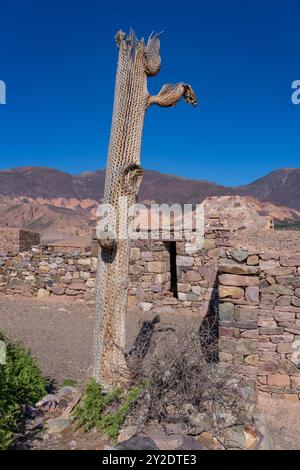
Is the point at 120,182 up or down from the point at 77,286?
up

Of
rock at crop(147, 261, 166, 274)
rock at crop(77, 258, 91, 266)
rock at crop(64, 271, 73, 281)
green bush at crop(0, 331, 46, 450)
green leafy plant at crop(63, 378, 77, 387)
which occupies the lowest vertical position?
green leafy plant at crop(63, 378, 77, 387)

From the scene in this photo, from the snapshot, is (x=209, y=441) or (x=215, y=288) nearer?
(x=209, y=441)

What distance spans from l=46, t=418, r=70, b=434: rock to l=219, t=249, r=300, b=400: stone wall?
2.15 metres

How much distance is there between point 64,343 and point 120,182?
13.1 ft

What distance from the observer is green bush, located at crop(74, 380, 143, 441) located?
392 centimetres

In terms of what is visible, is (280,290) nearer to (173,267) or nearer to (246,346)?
(246,346)

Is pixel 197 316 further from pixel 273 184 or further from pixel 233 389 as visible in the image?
pixel 273 184

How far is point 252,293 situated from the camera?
5.33 meters

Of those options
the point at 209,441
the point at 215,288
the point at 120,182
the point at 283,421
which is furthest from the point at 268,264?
the point at 215,288

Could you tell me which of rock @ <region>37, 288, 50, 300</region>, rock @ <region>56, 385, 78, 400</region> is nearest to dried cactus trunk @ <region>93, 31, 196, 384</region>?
rock @ <region>56, 385, 78, 400</region>

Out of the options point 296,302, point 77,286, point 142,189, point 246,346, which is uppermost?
point 142,189

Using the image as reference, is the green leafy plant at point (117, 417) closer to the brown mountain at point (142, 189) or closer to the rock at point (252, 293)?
the rock at point (252, 293)

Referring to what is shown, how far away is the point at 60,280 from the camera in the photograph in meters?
10.6

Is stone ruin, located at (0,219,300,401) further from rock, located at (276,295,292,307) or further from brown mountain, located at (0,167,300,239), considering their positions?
brown mountain, located at (0,167,300,239)
